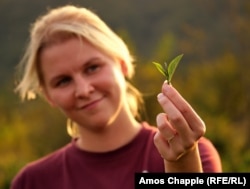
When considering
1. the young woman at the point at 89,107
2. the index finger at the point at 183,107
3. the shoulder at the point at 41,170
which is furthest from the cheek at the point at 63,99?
the index finger at the point at 183,107

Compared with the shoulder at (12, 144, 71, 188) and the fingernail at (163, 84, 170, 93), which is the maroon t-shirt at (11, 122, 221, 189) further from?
the fingernail at (163, 84, 170, 93)

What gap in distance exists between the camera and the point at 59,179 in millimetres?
2795

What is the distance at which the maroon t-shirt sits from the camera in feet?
8.71

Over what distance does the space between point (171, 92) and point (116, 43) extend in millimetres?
989

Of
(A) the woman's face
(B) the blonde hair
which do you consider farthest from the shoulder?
(B) the blonde hair

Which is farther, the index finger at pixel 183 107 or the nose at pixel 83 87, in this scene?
the nose at pixel 83 87

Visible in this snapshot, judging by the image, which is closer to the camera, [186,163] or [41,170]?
[186,163]

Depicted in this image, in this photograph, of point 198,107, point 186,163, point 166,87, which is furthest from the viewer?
point 198,107

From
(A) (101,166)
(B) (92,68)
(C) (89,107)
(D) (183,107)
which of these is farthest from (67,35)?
(D) (183,107)

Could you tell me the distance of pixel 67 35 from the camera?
8.96ft

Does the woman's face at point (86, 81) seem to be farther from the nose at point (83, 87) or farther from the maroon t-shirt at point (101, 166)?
the maroon t-shirt at point (101, 166)

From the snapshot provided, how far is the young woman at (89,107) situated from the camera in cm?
268

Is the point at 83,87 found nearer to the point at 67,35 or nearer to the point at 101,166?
the point at 67,35

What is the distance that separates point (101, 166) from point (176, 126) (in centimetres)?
88
